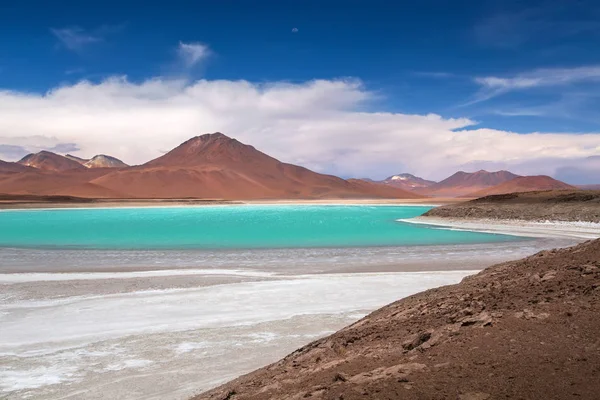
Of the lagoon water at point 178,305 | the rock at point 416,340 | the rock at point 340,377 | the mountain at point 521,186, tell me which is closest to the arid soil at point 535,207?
the lagoon water at point 178,305

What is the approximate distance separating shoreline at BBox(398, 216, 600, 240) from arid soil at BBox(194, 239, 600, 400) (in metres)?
23.6

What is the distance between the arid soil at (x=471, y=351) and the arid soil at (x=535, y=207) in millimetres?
31148

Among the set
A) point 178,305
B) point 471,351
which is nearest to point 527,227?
point 178,305

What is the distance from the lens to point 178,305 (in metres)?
10.3

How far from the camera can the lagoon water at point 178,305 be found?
6473 mm

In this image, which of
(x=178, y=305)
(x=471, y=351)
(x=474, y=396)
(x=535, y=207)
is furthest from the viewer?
(x=535, y=207)

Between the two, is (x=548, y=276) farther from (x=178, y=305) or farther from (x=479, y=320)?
(x=178, y=305)

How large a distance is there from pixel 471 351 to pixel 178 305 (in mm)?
7302

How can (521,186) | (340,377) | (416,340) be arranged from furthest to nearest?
(521,186)
(416,340)
(340,377)

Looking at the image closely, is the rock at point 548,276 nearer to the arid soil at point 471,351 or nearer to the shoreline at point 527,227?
the arid soil at point 471,351

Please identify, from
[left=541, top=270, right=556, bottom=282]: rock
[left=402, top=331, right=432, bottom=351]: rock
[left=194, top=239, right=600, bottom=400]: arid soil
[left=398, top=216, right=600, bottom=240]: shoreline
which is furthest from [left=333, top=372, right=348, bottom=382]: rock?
[left=398, top=216, right=600, bottom=240]: shoreline

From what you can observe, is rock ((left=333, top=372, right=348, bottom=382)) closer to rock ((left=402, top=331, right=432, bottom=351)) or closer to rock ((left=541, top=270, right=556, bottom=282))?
rock ((left=402, top=331, right=432, bottom=351))

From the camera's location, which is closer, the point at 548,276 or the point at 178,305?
the point at 548,276

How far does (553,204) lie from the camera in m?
37.3
